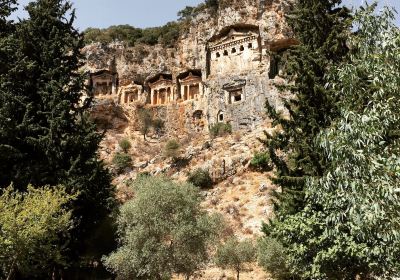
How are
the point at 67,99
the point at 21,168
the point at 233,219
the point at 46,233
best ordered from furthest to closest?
the point at 233,219 → the point at 67,99 → the point at 21,168 → the point at 46,233

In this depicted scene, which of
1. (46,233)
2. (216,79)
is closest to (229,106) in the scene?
(216,79)

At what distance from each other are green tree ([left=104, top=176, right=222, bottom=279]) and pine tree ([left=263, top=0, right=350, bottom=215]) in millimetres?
5588

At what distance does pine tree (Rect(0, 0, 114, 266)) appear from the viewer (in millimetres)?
20328

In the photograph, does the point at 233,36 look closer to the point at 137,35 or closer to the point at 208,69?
the point at 208,69

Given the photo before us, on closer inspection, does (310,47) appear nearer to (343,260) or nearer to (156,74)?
(343,260)

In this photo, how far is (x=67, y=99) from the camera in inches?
910

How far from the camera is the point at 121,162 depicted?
48.9m

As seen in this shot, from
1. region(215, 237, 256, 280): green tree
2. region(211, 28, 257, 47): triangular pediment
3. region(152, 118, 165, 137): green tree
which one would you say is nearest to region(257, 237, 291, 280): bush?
region(215, 237, 256, 280): green tree

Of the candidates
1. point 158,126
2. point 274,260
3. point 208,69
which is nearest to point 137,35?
point 208,69

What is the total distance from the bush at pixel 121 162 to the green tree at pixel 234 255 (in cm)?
2408

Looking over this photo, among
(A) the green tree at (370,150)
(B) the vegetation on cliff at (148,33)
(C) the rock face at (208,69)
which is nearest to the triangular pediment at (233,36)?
(C) the rock face at (208,69)

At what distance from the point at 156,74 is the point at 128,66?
165 inches

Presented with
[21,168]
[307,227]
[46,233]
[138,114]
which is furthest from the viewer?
[138,114]

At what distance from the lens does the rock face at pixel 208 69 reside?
52.0 m
